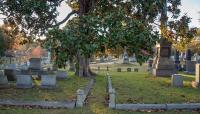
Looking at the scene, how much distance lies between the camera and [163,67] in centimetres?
3500

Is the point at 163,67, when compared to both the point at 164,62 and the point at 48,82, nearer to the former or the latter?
the point at 164,62

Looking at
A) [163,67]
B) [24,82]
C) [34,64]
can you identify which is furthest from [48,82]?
[163,67]

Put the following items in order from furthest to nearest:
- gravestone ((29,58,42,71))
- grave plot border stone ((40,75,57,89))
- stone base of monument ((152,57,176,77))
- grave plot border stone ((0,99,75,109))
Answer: gravestone ((29,58,42,71))
stone base of monument ((152,57,176,77))
grave plot border stone ((40,75,57,89))
grave plot border stone ((0,99,75,109))

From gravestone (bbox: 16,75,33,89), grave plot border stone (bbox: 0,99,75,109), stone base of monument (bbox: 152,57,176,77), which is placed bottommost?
grave plot border stone (bbox: 0,99,75,109)

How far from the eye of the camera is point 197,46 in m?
67.2

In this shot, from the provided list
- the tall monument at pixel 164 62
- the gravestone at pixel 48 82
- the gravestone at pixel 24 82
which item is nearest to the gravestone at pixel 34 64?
Result: the tall monument at pixel 164 62

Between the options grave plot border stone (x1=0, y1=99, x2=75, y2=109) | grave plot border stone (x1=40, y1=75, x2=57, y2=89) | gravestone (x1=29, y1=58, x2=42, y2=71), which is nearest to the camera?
grave plot border stone (x1=0, y1=99, x2=75, y2=109)

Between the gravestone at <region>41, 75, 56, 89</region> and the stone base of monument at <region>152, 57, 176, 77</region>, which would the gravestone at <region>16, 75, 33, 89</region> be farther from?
the stone base of monument at <region>152, 57, 176, 77</region>

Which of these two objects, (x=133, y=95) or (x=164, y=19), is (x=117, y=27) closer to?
(x=133, y=95)

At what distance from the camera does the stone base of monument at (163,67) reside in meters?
34.6

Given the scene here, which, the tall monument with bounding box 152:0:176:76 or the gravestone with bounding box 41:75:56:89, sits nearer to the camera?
the gravestone with bounding box 41:75:56:89

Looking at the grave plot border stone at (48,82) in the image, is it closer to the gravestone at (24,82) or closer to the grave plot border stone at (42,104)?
the gravestone at (24,82)

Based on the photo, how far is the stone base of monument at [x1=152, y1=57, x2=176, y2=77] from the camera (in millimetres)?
34625

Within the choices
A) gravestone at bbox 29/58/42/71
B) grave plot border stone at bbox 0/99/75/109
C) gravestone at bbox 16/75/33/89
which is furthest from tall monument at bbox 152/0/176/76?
grave plot border stone at bbox 0/99/75/109
